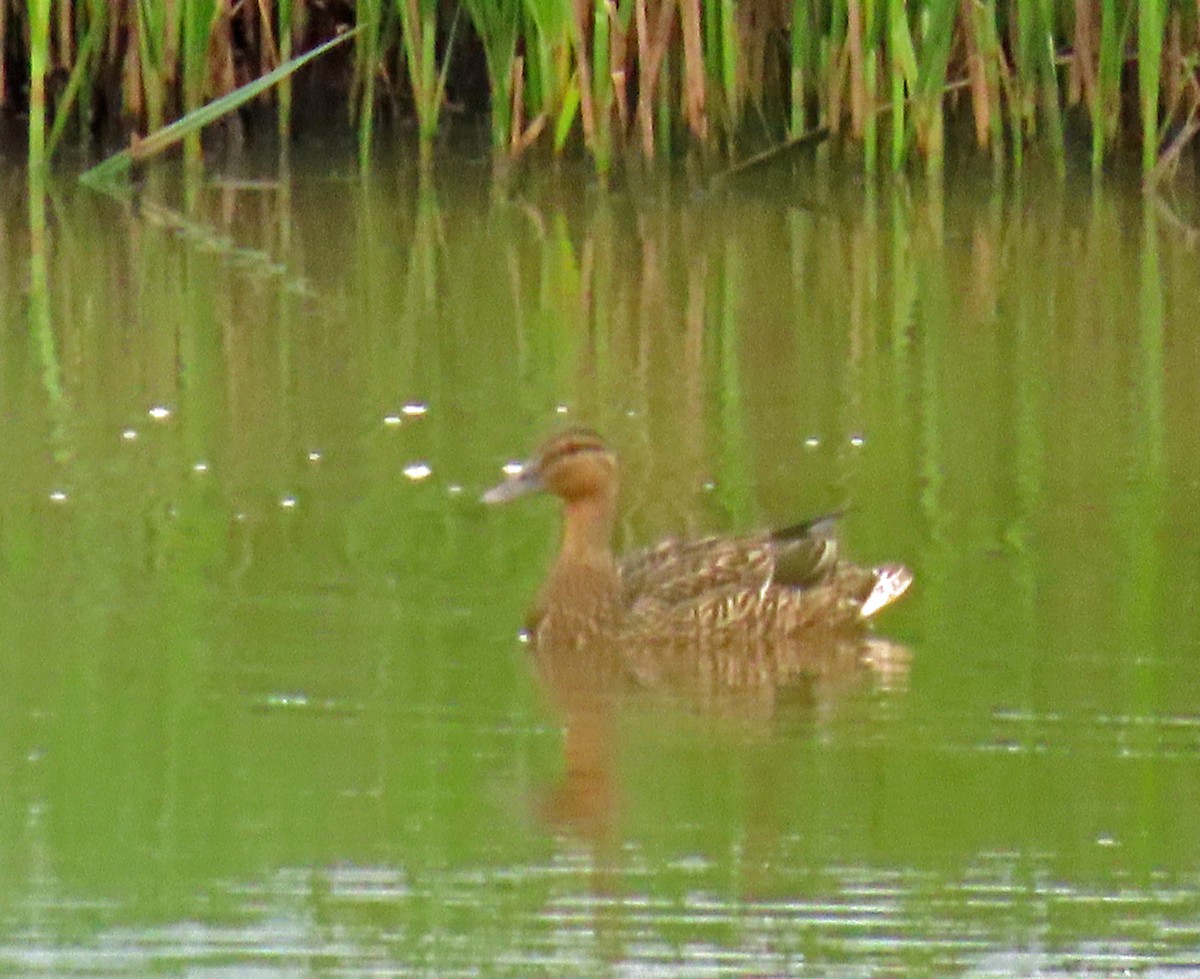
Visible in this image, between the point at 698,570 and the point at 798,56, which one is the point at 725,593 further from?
the point at 798,56

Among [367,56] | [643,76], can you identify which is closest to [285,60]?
[367,56]

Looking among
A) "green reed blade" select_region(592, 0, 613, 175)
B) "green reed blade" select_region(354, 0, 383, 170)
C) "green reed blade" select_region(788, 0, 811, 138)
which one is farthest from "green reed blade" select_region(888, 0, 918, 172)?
"green reed blade" select_region(354, 0, 383, 170)

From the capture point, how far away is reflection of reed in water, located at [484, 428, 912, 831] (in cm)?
589

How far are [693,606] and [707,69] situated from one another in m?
6.66

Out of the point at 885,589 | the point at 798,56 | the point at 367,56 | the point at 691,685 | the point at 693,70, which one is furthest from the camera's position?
the point at 367,56

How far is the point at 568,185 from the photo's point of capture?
1309cm

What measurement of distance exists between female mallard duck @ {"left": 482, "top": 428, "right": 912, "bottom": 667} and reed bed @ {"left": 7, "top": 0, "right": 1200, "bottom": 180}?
5.85m

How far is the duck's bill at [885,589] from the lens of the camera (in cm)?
614

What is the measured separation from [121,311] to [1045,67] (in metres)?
4.23

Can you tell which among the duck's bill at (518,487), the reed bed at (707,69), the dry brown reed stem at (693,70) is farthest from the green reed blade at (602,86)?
the duck's bill at (518,487)

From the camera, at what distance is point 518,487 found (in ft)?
21.1

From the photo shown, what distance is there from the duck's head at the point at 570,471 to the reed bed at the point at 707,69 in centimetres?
569

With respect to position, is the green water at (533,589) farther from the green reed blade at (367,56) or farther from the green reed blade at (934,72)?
the green reed blade at (367,56)

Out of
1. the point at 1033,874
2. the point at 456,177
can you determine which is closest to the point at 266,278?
the point at 456,177
